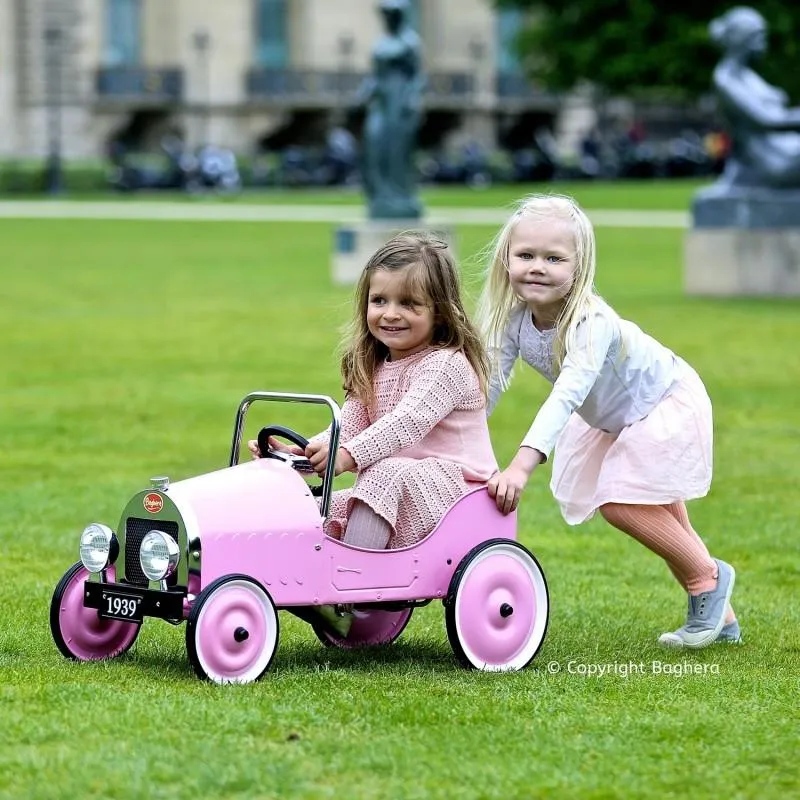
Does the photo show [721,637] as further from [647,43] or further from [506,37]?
[506,37]

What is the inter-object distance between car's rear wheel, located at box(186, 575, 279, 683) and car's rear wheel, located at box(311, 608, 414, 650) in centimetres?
63

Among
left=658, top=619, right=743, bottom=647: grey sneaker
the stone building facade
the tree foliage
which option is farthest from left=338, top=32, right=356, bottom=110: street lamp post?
left=658, top=619, right=743, bottom=647: grey sneaker

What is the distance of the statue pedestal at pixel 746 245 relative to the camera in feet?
65.3

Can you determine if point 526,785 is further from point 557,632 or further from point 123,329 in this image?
point 123,329

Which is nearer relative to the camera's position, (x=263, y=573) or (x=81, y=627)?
(x=263, y=573)

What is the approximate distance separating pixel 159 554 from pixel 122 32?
60587mm

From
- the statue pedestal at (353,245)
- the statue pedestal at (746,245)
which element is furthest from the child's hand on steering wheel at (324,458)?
the statue pedestal at (353,245)

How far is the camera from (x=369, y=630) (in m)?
5.80

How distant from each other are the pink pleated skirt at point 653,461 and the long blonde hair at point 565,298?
1.09ft

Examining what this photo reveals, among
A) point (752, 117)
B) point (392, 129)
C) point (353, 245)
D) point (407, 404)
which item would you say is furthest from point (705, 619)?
point (392, 129)

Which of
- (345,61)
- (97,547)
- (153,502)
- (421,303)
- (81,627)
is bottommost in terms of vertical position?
(81,627)

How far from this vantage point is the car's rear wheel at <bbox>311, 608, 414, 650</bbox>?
574cm

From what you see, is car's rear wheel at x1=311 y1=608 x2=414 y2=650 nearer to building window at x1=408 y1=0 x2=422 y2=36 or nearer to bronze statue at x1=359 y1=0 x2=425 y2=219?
bronze statue at x1=359 y1=0 x2=425 y2=219

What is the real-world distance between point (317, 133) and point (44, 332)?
2008 inches
